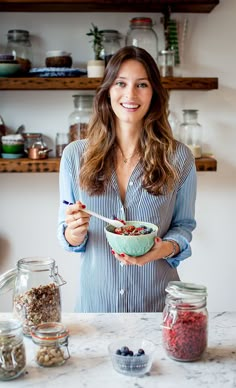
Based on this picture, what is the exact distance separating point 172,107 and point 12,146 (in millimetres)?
872

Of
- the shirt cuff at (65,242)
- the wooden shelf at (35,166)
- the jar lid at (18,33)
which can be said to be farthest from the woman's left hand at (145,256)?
the jar lid at (18,33)

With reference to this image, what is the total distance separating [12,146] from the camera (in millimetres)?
2779

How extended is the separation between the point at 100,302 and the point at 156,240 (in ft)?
1.37

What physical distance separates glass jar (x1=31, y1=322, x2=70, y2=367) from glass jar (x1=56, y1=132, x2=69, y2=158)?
1.68 meters

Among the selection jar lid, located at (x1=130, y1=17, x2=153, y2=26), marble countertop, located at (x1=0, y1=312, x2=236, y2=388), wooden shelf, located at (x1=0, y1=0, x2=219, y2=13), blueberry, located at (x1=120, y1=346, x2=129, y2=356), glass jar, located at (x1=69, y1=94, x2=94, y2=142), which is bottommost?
marble countertop, located at (x1=0, y1=312, x2=236, y2=388)

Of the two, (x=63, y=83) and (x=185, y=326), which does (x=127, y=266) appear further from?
(x=63, y=83)

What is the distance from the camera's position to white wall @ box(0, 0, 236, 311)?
2.82 metres

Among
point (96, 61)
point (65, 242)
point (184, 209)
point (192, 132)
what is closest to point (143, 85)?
point (184, 209)

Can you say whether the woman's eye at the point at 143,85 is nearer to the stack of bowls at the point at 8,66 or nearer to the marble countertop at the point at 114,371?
the marble countertop at the point at 114,371

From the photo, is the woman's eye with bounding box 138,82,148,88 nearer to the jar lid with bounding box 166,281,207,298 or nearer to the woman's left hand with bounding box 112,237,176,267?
the woman's left hand with bounding box 112,237,176,267

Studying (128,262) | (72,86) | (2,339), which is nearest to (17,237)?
(72,86)

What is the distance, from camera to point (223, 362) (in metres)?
1.25

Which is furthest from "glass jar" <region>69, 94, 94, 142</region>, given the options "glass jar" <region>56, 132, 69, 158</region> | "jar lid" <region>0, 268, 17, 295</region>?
"jar lid" <region>0, 268, 17, 295</region>

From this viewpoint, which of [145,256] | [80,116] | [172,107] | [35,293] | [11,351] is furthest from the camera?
[172,107]
